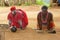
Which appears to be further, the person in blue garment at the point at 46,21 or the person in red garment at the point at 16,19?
the person in red garment at the point at 16,19

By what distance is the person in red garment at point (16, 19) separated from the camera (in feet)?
17.4

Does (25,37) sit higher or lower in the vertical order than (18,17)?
lower

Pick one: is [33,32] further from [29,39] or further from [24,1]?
[24,1]

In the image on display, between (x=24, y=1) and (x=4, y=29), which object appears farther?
(x=24, y=1)

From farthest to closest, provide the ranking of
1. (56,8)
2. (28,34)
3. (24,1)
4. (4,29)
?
1. (24,1)
2. (56,8)
3. (4,29)
4. (28,34)

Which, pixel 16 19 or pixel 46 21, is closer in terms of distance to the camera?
pixel 46 21

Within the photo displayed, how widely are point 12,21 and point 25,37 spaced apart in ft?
2.03

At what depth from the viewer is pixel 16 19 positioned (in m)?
5.38

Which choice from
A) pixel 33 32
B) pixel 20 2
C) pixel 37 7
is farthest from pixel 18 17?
pixel 20 2

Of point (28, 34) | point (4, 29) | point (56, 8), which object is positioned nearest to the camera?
point (28, 34)

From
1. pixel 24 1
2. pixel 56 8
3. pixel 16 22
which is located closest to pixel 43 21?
pixel 16 22

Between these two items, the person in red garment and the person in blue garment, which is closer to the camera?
the person in blue garment

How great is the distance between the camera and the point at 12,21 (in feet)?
17.6

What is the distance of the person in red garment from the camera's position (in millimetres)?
5316
